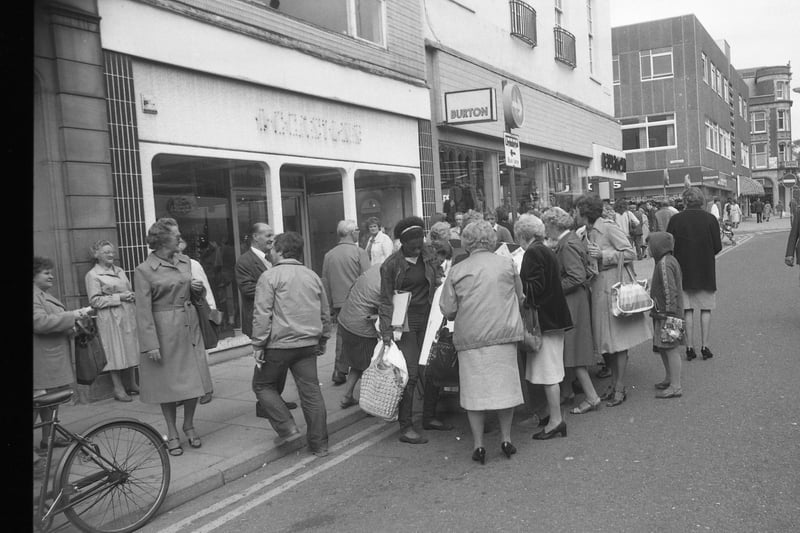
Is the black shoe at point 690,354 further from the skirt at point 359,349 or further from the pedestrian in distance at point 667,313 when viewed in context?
the skirt at point 359,349

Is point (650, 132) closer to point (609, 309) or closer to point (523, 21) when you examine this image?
point (523, 21)

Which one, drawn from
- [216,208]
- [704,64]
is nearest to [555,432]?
[216,208]

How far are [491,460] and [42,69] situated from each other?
233 inches

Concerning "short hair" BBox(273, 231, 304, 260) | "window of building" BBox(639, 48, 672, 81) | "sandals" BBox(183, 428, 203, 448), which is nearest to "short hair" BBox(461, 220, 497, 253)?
"short hair" BBox(273, 231, 304, 260)

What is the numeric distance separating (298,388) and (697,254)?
501 centimetres

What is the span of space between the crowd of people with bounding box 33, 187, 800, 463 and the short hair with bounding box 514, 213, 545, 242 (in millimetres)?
12

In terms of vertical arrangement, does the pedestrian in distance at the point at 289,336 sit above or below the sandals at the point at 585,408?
above

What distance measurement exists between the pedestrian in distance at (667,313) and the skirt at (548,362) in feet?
4.31

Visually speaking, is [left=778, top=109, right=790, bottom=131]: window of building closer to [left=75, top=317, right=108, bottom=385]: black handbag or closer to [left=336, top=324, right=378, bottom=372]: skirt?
[left=336, top=324, right=378, bottom=372]: skirt

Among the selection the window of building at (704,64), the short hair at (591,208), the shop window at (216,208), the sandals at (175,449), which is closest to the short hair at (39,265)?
the sandals at (175,449)

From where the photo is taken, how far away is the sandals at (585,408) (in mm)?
6195

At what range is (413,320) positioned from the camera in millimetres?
5891

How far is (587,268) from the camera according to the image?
627 centimetres
